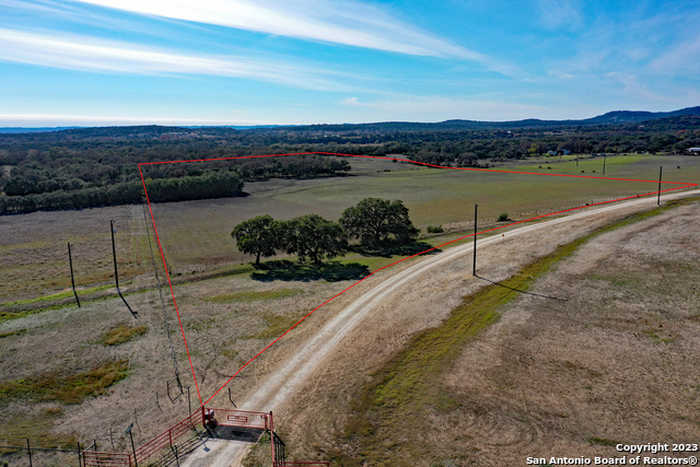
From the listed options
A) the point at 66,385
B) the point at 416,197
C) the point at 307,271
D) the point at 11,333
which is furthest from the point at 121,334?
the point at 416,197

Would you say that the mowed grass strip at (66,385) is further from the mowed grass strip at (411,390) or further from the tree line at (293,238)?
the tree line at (293,238)

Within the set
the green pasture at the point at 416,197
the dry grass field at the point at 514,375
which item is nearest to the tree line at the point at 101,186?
the green pasture at the point at 416,197

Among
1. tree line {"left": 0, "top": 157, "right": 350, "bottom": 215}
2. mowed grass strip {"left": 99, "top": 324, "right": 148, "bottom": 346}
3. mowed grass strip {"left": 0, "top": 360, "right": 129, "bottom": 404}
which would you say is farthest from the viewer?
tree line {"left": 0, "top": 157, "right": 350, "bottom": 215}

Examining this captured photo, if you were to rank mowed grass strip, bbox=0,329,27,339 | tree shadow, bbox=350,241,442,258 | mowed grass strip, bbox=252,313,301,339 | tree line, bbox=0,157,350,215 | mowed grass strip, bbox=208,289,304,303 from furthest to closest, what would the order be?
tree line, bbox=0,157,350,215, tree shadow, bbox=350,241,442,258, mowed grass strip, bbox=208,289,304,303, mowed grass strip, bbox=0,329,27,339, mowed grass strip, bbox=252,313,301,339

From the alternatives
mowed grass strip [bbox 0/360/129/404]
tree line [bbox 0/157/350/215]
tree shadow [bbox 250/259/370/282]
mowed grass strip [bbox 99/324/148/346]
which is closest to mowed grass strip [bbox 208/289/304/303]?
tree shadow [bbox 250/259/370/282]

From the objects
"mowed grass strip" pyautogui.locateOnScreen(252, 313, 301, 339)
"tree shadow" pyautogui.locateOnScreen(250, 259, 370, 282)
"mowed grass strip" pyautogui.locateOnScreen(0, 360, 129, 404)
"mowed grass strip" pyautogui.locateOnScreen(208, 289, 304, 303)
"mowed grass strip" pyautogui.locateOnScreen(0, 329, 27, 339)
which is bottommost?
"mowed grass strip" pyautogui.locateOnScreen(0, 360, 129, 404)

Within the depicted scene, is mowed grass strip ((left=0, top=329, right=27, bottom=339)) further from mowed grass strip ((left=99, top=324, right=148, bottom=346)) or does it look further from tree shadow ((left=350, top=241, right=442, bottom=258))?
tree shadow ((left=350, top=241, right=442, bottom=258))
